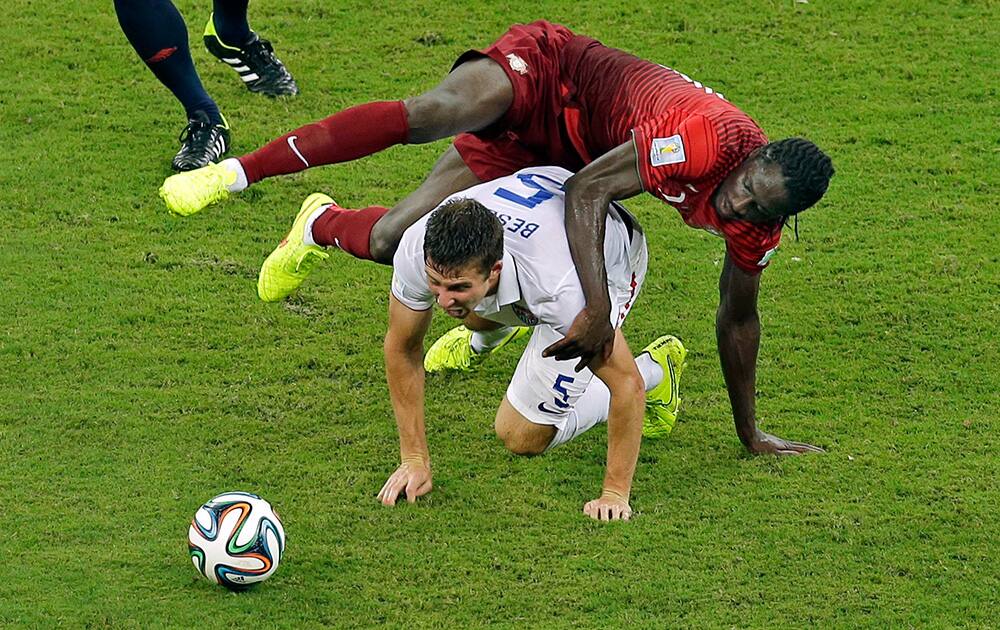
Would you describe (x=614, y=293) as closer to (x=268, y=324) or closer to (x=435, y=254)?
(x=435, y=254)

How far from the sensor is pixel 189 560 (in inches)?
193

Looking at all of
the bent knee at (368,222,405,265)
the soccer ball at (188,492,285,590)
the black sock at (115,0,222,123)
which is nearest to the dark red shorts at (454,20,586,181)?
the bent knee at (368,222,405,265)

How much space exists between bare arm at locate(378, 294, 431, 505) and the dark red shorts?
86 centimetres

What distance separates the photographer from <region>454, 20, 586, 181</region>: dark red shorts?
5.54m

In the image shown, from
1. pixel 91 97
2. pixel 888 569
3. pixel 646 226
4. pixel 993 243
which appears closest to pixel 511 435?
pixel 888 569

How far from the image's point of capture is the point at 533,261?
499 cm

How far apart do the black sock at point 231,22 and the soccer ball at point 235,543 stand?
4.12 m

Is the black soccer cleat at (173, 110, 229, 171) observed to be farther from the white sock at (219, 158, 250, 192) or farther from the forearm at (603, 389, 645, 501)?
the forearm at (603, 389, 645, 501)

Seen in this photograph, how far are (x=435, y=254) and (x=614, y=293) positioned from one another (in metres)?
0.91

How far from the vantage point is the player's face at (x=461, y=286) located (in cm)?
473

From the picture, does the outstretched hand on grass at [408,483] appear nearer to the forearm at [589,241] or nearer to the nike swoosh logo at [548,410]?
the nike swoosh logo at [548,410]

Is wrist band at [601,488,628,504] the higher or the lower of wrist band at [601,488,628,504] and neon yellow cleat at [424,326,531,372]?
the higher

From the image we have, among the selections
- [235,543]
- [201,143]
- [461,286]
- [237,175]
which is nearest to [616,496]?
[461,286]

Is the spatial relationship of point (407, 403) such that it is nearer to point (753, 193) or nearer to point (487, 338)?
point (487, 338)
